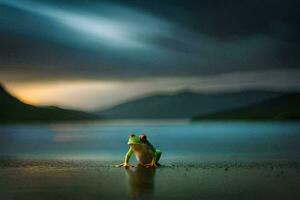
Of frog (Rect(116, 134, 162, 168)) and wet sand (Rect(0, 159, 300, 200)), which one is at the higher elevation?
frog (Rect(116, 134, 162, 168))

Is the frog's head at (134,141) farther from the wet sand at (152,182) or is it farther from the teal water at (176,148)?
the teal water at (176,148)

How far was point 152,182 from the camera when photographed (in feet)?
76.2

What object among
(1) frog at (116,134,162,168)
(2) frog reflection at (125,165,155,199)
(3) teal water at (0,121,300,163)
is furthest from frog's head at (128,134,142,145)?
(3) teal water at (0,121,300,163)

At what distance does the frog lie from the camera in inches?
1143

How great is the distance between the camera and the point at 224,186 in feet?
71.6

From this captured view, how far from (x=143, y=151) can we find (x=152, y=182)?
261 inches

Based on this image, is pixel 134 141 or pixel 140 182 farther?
pixel 134 141

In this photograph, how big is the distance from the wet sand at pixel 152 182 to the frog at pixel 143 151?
70 centimetres

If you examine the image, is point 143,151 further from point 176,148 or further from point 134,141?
point 176,148

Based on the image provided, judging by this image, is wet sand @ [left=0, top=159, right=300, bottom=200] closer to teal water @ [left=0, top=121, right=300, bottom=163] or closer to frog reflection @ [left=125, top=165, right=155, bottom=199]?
frog reflection @ [left=125, top=165, right=155, bottom=199]

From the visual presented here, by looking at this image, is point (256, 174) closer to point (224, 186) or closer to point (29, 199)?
point (224, 186)

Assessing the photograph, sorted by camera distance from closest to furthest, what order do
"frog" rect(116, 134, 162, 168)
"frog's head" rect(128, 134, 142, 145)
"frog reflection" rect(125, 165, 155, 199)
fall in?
"frog reflection" rect(125, 165, 155, 199) < "frog's head" rect(128, 134, 142, 145) < "frog" rect(116, 134, 162, 168)

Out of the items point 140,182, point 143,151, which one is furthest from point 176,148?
point 140,182

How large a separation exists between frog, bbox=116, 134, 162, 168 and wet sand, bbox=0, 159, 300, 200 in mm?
700
